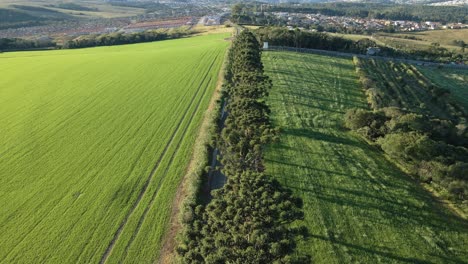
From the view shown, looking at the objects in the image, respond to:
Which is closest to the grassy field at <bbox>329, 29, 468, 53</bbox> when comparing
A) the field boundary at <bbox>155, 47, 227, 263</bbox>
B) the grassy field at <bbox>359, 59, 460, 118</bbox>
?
the grassy field at <bbox>359, 59, 460, 118</bbox>

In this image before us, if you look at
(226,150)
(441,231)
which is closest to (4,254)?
(226,150)

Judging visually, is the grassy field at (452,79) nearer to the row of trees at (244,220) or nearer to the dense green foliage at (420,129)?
the dense green foliage at (420,129)

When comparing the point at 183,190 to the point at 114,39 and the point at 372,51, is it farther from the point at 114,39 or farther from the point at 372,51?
the point at 114,39

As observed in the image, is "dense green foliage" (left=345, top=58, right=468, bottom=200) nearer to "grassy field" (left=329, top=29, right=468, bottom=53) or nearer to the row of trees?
the row of trees

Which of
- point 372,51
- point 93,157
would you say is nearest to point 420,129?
point 93,157

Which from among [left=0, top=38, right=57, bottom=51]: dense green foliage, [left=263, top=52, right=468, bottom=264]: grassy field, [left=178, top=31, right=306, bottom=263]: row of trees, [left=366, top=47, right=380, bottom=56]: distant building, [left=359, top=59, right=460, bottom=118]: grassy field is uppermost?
[left=0, top=38, right=57, bottom=51]: dense green foliage

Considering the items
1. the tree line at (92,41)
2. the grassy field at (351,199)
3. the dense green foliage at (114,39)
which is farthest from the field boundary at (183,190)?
the tree line at (92,41)

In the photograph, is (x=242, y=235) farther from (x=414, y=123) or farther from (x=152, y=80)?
(x=152, y=80)
